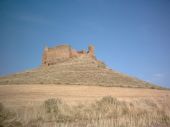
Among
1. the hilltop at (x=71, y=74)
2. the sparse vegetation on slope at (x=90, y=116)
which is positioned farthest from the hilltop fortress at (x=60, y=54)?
the sparse vegetation on slope at (x=90, y=116)

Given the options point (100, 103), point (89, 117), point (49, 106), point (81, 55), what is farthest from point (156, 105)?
point (81, 55)

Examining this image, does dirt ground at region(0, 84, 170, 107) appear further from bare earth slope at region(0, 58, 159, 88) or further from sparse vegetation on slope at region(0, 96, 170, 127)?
bare earth slope at region(0, 58, 159, 88)

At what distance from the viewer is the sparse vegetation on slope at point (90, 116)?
8676 mm

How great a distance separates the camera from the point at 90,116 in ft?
33.3

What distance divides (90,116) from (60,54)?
64.7 meters

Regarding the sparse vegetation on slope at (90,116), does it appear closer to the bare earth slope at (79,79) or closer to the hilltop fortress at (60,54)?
the bare earth slope at (79,79)

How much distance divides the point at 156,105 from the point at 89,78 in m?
33.1

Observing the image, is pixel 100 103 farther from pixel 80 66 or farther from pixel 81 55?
pixel 81 55

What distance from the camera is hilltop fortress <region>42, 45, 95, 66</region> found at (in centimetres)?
7375

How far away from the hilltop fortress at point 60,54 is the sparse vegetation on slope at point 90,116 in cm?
6082

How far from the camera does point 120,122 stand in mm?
8672

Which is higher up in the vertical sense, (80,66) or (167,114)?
(80,66)

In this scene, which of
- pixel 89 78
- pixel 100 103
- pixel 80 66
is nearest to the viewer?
pixel 100 103

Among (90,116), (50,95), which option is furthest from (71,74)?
(90,116)
